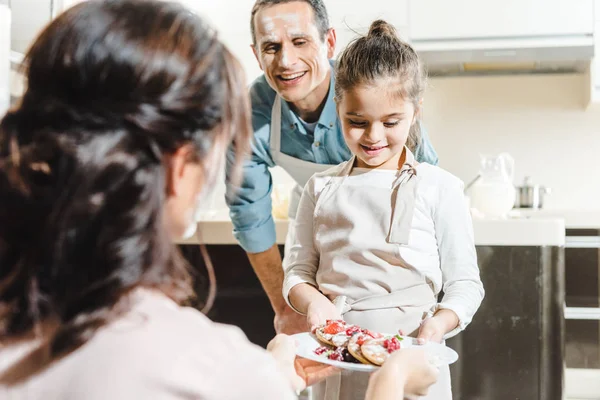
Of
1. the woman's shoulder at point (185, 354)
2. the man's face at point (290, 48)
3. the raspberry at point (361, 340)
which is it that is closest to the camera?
the woman's shoulder at point (185, 354)

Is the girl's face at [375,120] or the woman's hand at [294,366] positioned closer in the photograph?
the woman's hand at [294,366]

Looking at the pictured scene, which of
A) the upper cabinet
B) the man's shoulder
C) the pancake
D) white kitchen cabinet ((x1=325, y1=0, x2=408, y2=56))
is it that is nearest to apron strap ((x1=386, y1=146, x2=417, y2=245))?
the pancake

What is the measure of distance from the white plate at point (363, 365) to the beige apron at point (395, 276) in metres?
0.10

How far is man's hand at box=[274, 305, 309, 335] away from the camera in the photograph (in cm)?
158

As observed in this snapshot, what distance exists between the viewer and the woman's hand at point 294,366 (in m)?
0.84

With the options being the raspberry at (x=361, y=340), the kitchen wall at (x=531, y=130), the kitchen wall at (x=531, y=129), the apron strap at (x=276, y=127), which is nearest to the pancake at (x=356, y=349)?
the raspberry at (x=361, y=340)

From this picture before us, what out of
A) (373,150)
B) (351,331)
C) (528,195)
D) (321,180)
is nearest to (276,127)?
(321,180)

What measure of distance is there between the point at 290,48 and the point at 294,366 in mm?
811

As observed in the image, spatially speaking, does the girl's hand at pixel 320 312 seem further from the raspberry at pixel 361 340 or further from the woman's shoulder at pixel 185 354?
the woman's shoulder at pixel 185 354

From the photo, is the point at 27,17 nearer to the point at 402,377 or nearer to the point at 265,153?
the point at 265,153

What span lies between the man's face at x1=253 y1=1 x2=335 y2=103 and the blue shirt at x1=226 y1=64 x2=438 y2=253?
0.25 ft

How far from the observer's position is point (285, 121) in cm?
159

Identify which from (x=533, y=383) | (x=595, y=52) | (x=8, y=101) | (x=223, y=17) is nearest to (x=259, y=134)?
(x=8, y=101)

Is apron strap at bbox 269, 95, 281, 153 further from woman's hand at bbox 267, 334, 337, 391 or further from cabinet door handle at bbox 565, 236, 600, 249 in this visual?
cabinet door handle at bbox 565, 236, 600, 249
